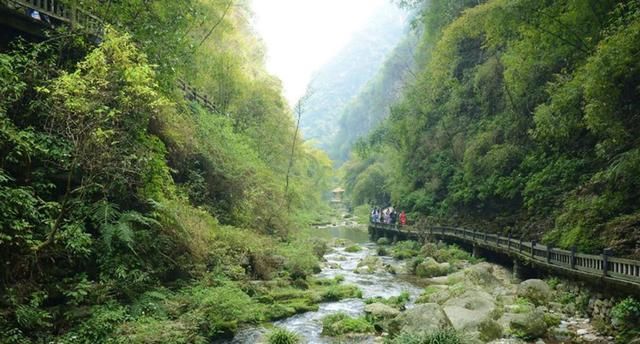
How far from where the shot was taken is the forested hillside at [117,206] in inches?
295

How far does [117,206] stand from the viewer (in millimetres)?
9438

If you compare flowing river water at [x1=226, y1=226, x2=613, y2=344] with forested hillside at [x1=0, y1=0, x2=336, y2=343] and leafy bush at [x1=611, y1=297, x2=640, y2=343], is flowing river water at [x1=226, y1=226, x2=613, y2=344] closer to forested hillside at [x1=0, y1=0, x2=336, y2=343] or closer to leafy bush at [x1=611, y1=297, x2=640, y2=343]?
leafy bush at [x1=611, y1=297, x2=640, y2=343]

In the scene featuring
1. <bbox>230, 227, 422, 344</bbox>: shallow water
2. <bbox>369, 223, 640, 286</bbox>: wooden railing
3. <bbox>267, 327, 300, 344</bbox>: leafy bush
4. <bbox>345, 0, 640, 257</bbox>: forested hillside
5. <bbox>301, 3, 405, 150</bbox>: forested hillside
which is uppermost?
<bbox>301, 3, 405, 150</bbox>: forested hillside

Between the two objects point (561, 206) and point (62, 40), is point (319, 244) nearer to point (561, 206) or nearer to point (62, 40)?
point (561, 206)

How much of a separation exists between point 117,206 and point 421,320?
7.34 metres

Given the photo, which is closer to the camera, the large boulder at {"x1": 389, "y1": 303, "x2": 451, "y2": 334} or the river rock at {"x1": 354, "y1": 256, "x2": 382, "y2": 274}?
the large boulder at {"x1": 389, "y1": 303, "x2": 451, "y2": 334}

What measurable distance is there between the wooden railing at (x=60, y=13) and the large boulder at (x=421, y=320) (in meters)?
10.5

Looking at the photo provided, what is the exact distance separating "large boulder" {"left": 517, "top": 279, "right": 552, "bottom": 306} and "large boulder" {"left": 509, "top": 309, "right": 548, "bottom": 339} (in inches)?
97.5

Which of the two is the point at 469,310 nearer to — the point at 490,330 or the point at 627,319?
the point at 490,330

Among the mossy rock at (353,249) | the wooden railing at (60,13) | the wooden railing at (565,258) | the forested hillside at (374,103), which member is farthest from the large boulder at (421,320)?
the forested hillside at (374,103)

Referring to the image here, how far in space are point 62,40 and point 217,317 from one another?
7.65 meters

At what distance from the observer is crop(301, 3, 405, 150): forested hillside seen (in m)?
162

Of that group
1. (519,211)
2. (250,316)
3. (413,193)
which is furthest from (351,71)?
(250,316)

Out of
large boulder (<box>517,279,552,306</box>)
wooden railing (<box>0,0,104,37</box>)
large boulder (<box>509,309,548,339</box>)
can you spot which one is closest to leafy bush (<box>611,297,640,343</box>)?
large boulder (<box>509,309,548,339</box>)
